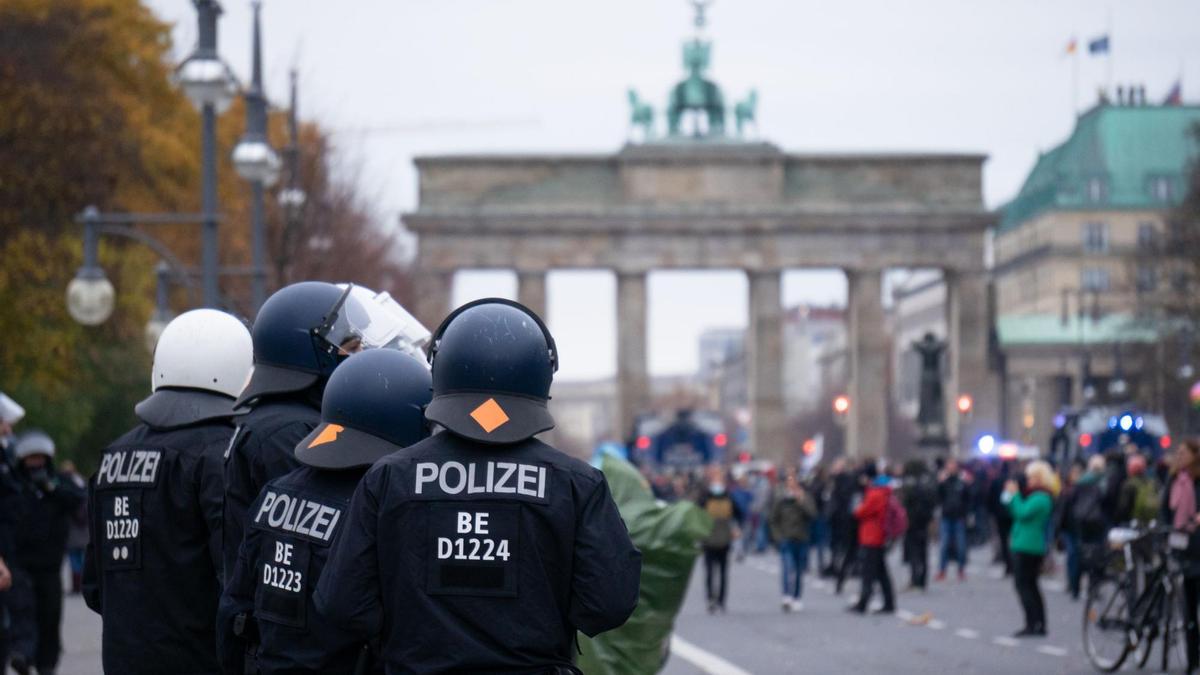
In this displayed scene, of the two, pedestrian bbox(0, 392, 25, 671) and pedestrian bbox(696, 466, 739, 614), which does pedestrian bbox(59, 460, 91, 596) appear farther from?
pedestrian bbox(0, 392, 25, 671)

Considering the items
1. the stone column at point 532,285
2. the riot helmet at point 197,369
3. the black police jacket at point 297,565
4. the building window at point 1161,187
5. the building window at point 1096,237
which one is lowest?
the black police jacket at point 297,565

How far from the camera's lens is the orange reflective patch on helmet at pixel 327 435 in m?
6.58

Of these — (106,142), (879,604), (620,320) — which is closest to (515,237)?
(620,320)

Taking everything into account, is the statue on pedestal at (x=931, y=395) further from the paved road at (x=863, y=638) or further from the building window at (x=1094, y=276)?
the building window at (x=1094, y=276)

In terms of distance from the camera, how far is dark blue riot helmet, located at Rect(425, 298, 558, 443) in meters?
5.86

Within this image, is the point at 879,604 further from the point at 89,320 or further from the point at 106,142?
the point at 106,142

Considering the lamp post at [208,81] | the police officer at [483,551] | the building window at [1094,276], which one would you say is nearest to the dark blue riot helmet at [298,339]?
the police officer at [483,551]

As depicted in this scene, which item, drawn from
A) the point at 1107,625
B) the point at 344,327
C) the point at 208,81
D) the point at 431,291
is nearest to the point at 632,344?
the point at 431,291

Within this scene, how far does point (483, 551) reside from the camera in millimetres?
5781

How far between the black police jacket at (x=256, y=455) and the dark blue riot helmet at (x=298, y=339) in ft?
0.34

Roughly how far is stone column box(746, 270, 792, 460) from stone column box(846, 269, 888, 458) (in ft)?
7.99

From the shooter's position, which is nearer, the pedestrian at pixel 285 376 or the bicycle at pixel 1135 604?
the pedestrian at pixel 285 376

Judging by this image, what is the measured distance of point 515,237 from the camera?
80.7m

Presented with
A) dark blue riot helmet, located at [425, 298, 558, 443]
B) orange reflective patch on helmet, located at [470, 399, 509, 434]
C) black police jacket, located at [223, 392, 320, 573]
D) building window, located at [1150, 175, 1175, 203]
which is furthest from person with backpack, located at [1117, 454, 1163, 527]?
building window, located at [1150, 175, 1175, 203]
